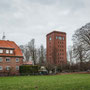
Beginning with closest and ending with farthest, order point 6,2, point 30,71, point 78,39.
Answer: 1. point 6,2
2. point 78,39
3. point 30,71

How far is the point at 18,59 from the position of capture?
40.7 m

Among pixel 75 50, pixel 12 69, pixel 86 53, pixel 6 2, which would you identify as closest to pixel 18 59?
pixel 12 69

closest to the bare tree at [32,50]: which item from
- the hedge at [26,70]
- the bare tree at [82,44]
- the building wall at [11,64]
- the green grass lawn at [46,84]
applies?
the hedge at [26,70]

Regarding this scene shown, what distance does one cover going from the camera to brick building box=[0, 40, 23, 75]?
3775 cm

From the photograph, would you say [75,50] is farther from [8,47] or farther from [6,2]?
[6,2]

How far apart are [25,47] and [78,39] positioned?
32158 millimetres

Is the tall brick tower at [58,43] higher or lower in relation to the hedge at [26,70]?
higher

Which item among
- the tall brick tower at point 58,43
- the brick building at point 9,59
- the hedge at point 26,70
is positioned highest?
the tall brick tower at point 58,43

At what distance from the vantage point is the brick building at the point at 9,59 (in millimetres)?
37750

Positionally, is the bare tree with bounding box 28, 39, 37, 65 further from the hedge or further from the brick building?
the hedge

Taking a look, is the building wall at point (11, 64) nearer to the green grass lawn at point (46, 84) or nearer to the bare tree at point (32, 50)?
the bare tree at point (32, 50)

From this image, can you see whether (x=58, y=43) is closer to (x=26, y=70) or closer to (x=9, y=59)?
(x=26, y=70)

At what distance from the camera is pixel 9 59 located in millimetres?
39094

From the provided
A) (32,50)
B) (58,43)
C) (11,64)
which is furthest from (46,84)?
(58,43)
